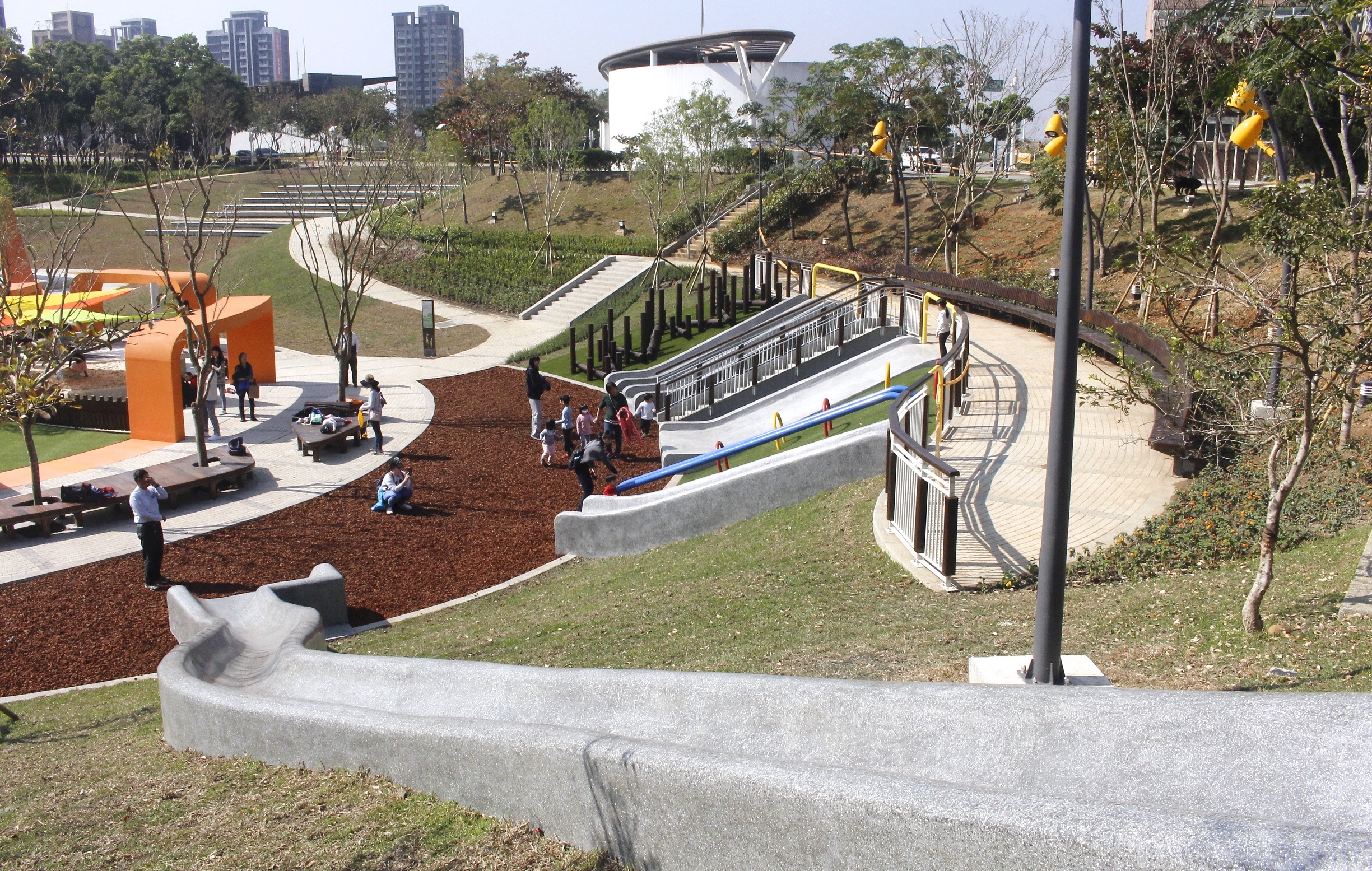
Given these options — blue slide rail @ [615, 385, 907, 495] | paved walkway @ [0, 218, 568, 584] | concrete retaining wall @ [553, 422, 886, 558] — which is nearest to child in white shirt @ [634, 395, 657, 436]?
blue slide rail @ [615, 385, 907, 495]

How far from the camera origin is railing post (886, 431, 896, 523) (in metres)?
9.91

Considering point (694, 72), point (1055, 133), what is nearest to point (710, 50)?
point (694, 72)

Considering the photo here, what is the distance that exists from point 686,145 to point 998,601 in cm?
3548

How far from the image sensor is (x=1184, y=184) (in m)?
29.0

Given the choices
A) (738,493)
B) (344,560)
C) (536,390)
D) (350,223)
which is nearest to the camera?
(738,493)

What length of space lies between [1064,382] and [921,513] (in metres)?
3.38

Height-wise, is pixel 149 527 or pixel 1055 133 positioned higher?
pixel 1055 133

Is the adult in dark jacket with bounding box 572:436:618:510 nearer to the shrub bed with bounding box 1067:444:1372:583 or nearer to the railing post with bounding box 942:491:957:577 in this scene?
the railing post with bounding box 942:491:957:577

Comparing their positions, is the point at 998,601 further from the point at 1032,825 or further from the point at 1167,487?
the point at 1032,825

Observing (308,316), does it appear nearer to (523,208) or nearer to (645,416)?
(523,208)

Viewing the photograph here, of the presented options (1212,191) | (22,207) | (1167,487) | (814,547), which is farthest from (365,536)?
(22,207)

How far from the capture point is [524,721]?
6168mm

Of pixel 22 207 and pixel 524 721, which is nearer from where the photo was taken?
pixel 524 721

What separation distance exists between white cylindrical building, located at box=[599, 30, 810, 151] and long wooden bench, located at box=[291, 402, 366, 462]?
35070 millimetres
